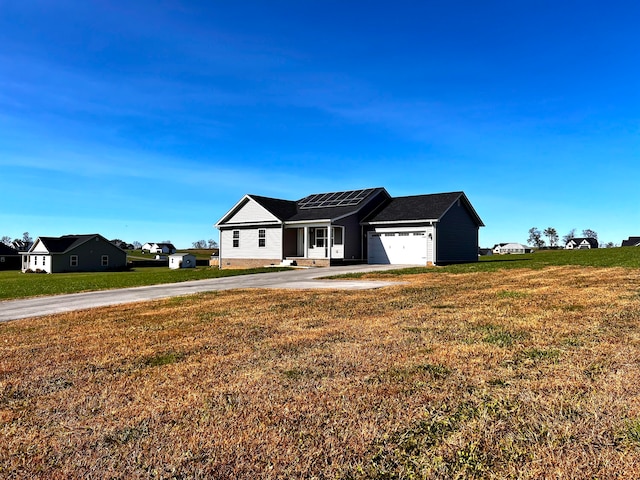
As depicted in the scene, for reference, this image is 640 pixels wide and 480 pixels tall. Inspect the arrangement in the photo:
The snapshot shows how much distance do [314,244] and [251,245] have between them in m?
5.11

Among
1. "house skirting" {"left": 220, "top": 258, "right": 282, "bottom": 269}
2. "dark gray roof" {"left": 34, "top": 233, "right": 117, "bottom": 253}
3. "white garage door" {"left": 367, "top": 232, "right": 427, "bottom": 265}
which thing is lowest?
"house skirting" {"left": 220, "top": 258, "right": 282, "bottom": 269}

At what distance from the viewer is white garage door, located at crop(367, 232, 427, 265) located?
2602 centimetres

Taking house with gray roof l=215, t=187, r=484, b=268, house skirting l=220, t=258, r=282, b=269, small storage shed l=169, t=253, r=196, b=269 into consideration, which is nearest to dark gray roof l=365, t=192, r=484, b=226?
house with gray roof l=215, t=187, r=484, b=268

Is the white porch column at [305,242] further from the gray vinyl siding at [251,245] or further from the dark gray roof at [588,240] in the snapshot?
the dark gray roof at [588,240]

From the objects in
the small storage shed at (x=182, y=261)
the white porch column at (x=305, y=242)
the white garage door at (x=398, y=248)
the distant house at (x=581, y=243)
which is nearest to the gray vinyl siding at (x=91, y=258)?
the small storage shed at (x=182, y=261)

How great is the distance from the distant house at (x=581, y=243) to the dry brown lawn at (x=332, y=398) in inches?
5186

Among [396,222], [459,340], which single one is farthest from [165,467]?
[396,222]

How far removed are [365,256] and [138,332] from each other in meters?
22.7

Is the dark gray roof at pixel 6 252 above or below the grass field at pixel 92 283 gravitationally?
above

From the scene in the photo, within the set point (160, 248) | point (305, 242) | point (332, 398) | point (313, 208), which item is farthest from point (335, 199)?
→ point (160, 248)

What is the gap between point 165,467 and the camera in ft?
9.18

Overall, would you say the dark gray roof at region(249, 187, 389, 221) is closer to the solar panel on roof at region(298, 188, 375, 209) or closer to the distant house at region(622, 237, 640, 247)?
the solar panel on roof at region(298, 188, 375, 209)

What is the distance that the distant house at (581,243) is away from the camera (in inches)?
4720

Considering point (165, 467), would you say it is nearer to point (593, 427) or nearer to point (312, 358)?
point (312, 358)
